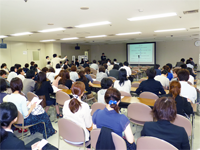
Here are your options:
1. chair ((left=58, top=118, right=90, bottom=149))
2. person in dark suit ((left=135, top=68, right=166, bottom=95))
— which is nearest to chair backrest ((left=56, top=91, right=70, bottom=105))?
chair ((left=58, top=118, right=90, bottom=149))

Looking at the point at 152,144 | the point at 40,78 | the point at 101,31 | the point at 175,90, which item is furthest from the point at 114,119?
the point at 101,31

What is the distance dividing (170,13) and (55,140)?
4617 mm

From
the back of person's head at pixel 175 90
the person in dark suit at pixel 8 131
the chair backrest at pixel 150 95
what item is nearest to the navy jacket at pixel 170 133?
the back of person's head at pixel 175 90

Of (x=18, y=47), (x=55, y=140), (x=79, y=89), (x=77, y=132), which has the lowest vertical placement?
(x=55, y=140)

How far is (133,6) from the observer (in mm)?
3812

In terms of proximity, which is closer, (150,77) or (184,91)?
(184,91)

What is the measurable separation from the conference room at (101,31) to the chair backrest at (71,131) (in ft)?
2.99

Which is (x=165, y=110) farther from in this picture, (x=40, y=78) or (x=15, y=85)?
(x=40, y=78)

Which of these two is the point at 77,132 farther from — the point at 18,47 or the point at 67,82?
the point at 18,47

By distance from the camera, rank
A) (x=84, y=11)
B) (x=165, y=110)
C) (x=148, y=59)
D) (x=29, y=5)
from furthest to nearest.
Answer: (x=148, y=59) → (x=84, y=11) → (x=29, y=5) → (x=165, y=110)

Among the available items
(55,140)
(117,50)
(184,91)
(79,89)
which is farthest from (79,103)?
(117,50)

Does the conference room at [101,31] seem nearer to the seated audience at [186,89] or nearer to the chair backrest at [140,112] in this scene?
the chair backrest at [140,112]

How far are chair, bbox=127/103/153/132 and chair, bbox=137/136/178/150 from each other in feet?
3.65

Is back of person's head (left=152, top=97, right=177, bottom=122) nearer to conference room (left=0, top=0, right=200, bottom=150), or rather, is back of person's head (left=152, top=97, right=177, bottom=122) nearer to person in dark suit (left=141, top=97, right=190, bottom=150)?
person in dark suit (left=141, top=97, right=190, bottom=150)
